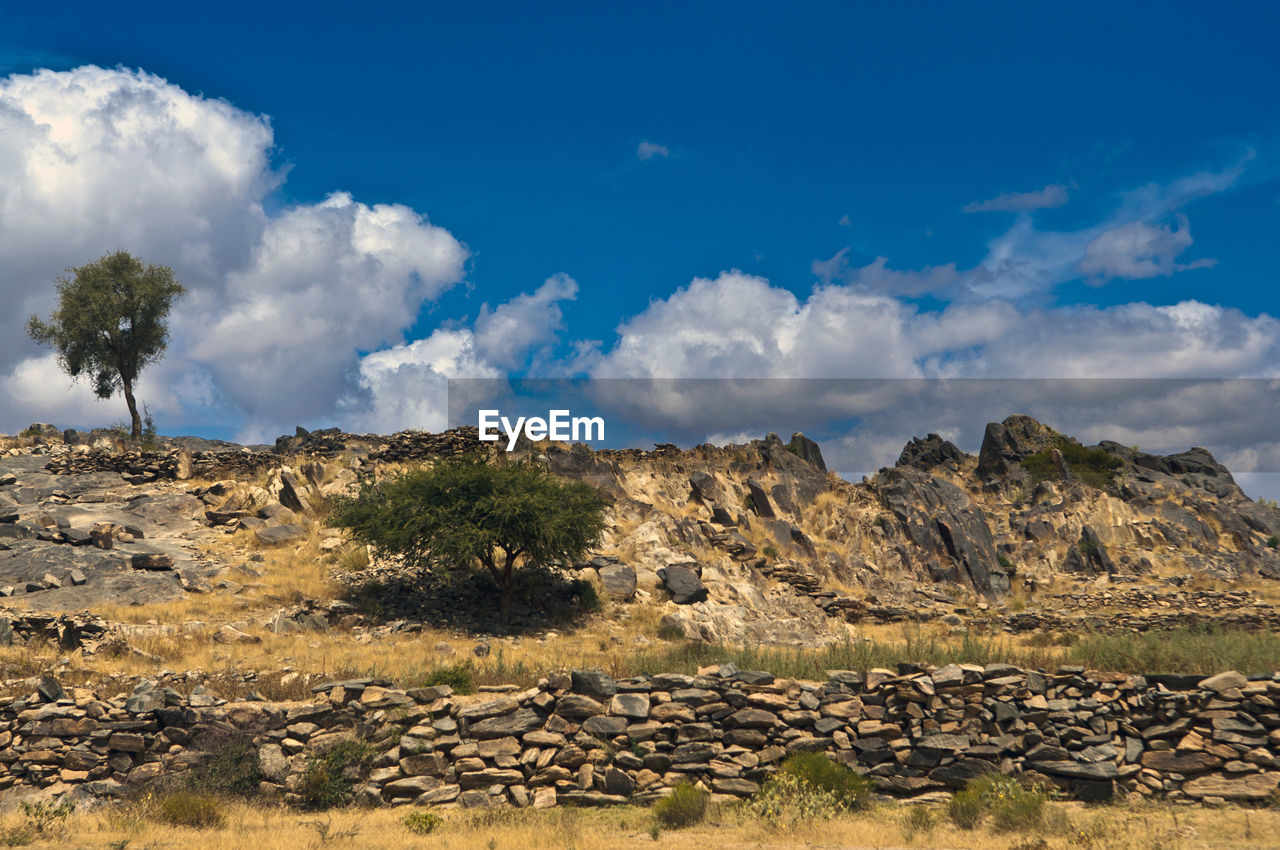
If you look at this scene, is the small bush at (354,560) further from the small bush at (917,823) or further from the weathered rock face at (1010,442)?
the weathered rock face at (1010,442)

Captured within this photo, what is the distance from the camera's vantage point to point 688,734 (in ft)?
49.0

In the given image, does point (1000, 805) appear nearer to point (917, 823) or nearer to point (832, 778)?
point (917, 823)

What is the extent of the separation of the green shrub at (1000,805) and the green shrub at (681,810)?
152 inches

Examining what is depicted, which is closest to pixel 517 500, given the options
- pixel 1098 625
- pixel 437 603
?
pixel 437 603

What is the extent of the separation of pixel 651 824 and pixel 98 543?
83.6 ft

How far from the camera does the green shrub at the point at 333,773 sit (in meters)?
14.7

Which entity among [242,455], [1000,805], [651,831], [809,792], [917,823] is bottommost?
[651,831]

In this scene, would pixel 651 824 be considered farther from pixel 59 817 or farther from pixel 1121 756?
pixel 59 817

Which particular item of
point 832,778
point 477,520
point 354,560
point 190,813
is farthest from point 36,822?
point 354,560

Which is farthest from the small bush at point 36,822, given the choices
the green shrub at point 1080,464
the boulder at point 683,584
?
the green shrub at point 1080,464

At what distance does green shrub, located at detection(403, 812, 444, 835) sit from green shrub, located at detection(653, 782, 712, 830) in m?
3.48

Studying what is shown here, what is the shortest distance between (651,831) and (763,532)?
28039 mm

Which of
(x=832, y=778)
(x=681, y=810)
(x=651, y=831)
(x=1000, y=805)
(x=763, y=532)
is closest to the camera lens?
(x=1000, y=805)

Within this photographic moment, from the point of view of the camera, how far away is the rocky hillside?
99.2 ft
